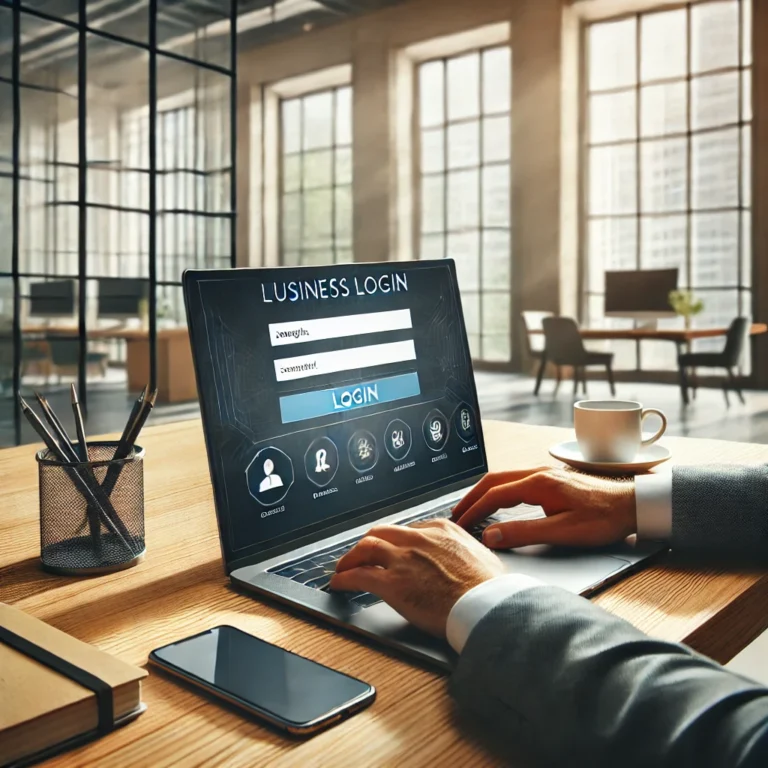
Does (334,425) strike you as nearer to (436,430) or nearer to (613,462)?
(436,430)

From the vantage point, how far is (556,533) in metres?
0.80

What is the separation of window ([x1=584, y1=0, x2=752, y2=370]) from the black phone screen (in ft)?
29.0

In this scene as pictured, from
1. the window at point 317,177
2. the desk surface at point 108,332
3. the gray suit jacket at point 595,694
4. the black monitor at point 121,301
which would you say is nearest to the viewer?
the gray suit jacket at point 595,694

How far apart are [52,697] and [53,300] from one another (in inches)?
331

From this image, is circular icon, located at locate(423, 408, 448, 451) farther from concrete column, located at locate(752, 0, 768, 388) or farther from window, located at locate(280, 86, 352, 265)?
window, located at locate(280, 86, 352, 265)

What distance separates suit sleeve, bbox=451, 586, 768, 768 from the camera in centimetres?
45

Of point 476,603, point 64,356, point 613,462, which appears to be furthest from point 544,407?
point 476,603

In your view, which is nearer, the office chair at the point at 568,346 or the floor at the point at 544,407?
the floor at the point at 544,407

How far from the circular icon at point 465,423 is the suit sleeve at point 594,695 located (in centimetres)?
48

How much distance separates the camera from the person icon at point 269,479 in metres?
0.78

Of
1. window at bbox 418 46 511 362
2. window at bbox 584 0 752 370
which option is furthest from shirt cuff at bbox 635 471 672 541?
→ window at bbox 418 46 511 362

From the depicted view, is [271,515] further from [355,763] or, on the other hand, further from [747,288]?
[747,288]

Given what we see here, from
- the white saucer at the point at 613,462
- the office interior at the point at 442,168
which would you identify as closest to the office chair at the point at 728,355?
the office interior at the point at 442,168

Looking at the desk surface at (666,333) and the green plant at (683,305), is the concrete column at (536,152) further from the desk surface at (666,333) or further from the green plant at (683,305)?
the desk surface at (666,333)
